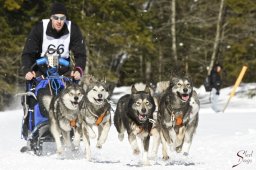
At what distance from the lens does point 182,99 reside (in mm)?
7176

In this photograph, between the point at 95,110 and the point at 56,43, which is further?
the point at 56,43

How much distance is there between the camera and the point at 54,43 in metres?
7.86

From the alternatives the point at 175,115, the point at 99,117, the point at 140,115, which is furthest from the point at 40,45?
the point at 175,115

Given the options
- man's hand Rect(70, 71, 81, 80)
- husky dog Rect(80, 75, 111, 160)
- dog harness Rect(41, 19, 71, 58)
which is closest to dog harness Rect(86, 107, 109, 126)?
husky dog Rect(80, 75, 111, 160)

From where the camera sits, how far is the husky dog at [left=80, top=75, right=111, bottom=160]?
7203mm

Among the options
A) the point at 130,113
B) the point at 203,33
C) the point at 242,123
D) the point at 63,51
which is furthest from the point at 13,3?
the point at 203,33

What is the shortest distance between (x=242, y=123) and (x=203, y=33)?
22.6m

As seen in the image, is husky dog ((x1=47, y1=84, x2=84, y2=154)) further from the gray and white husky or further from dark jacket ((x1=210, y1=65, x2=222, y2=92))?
dark jacket ((x1=210, y1=65, x2=222, y2=92))

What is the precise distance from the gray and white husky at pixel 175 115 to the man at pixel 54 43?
1.27 metres

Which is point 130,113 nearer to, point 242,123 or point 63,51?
point 63,51

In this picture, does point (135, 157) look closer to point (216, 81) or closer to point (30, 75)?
point (30, 75)

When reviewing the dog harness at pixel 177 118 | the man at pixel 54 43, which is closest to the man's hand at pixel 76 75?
the man at pixel 54 43

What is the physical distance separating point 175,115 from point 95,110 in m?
1.01

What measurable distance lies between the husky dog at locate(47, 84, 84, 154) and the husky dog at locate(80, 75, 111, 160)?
114mm
